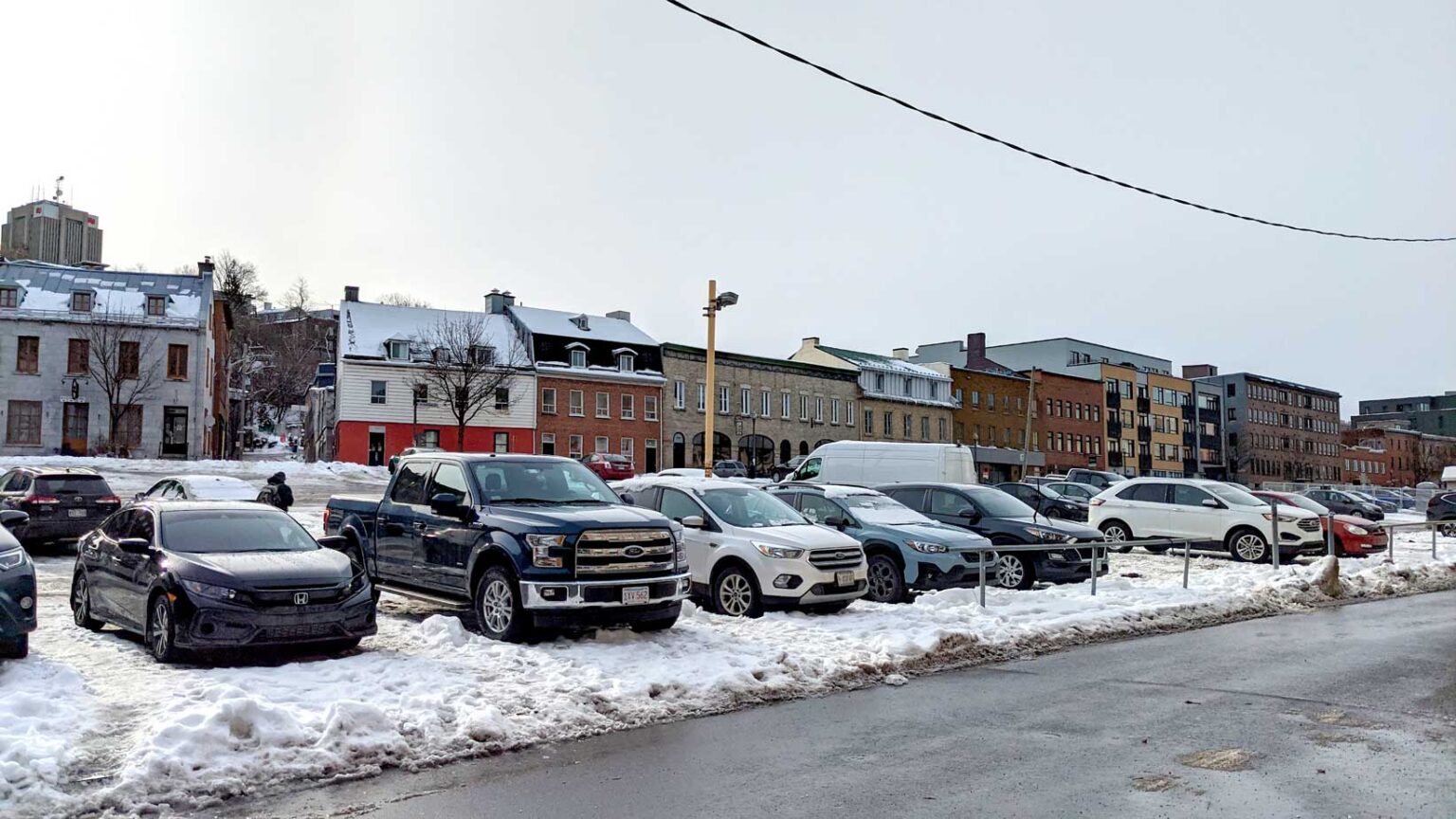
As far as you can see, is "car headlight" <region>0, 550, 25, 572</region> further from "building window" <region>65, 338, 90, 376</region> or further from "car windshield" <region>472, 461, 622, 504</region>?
"building window" <region>65, 338, 90, 376</region>

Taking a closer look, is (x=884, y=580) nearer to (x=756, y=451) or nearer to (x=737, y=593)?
(x=737, y=593)

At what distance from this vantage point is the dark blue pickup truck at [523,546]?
417 inches

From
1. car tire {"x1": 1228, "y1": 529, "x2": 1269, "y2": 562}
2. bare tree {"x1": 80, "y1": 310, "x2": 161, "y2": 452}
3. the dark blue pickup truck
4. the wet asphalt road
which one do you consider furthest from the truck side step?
bare tree {"x1": 80, "y1": 310, "x2": 161, "y2": 452}

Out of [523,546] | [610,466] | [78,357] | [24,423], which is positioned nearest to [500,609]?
[523,546]

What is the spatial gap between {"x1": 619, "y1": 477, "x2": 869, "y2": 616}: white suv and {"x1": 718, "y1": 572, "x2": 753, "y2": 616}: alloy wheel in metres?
0.01

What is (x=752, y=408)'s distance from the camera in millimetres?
68688

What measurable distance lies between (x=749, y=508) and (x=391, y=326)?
165 ft

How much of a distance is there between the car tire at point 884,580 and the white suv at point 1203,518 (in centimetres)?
909

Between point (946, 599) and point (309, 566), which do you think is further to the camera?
point (946, 599)

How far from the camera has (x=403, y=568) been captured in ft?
40.8

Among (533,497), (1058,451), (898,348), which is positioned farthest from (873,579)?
(1058,451)

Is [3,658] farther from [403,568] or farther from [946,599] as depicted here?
[946,599]

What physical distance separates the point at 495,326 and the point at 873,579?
166 ft

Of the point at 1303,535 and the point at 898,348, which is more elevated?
the point at 898,348
